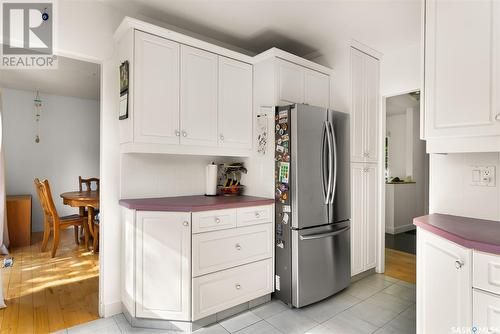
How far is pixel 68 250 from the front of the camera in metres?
4.02

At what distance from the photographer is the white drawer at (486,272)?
46.2 inches

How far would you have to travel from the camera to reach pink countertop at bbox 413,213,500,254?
1216mm

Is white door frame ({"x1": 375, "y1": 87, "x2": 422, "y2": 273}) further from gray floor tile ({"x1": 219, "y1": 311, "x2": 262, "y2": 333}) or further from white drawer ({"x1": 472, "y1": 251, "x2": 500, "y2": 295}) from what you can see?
white drawer ({"x1": 472, "y1": 251, "x2": 500, "y2": 295})

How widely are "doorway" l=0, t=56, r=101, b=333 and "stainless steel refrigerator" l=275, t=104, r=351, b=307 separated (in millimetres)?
1705

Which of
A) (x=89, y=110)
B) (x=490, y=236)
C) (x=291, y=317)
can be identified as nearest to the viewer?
(x=490, y=236)

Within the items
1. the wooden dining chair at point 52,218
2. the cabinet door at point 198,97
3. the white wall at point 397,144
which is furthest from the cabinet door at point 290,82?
the white wall at point 397,144

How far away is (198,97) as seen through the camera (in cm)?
241

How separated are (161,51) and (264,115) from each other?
105cm

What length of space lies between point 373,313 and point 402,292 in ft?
2.02

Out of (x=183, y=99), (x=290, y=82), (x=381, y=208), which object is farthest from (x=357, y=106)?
(x=183, y=99)

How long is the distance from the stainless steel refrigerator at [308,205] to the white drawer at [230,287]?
0.50 ft

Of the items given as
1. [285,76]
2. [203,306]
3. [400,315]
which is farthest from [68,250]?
[400,315]

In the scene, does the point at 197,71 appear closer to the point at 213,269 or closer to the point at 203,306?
the point at 213,269

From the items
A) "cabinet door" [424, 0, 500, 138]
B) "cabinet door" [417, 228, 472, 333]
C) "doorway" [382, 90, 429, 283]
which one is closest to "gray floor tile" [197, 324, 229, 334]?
"cabinet door" [417, 228, 472, 333]
